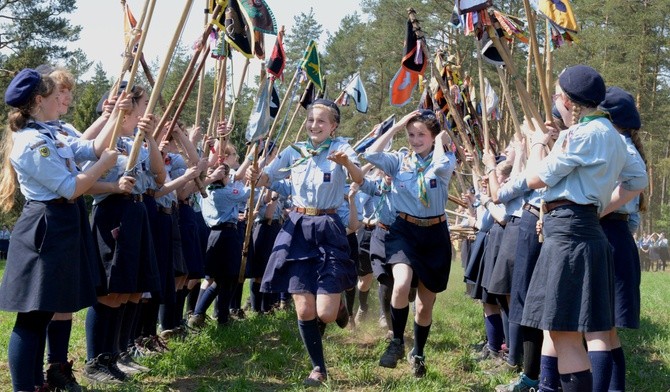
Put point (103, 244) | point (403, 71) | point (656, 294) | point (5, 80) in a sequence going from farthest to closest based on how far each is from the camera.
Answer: point (5, 80) → point (656, 294) → point (403, 71) → point (103, 244)

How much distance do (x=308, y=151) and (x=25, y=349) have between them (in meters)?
2.48

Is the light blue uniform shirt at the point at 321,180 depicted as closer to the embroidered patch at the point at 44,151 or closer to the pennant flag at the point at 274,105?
the pennant flag at the point at 274,105

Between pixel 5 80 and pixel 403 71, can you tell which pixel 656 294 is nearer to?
pixel 403 71

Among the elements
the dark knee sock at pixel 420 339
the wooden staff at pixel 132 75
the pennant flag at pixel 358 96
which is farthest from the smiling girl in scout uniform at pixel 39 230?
A: the pennant flag at pixel 358 96

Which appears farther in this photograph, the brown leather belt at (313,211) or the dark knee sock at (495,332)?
the dark knee sock at (495,332)

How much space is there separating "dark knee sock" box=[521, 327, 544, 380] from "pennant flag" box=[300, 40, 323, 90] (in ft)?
11.9

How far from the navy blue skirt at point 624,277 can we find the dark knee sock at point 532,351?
681 millimetres

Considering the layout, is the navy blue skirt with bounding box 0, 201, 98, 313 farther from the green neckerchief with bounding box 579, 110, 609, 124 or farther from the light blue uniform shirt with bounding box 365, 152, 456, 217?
the green neckerchief with bounding box 579, 110, 609, 124

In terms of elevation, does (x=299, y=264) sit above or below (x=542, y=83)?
below

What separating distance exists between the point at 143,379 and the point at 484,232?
329 centimetres

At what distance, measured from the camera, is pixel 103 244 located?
5289 millimetres

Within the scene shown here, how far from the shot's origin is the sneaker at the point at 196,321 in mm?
7693

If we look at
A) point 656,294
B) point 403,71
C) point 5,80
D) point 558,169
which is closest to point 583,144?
point 558,169

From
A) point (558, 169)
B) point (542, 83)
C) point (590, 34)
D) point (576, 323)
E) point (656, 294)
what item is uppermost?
point (590, 34)
